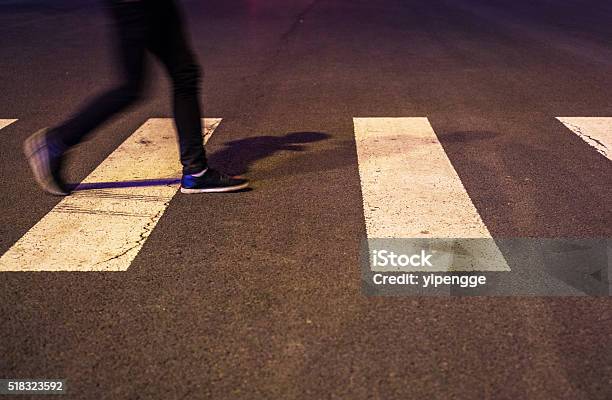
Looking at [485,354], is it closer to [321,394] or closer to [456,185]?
[321,394]

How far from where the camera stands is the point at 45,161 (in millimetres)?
4496

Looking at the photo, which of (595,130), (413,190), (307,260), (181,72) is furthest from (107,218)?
(595,130)

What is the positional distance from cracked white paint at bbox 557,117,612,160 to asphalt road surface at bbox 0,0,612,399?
125 mm

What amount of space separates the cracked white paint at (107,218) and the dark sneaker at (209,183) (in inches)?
4.6

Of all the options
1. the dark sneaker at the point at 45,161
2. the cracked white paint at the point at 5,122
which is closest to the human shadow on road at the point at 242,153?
the dark sneaker at the point at 45,161

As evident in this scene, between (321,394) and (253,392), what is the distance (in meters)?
0.24

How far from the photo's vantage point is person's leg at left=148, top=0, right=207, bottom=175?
427 cm

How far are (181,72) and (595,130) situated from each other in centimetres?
369

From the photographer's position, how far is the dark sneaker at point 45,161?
4.46 meters

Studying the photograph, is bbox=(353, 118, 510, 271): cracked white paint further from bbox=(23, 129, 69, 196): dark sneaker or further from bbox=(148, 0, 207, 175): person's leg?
bbox=(23, 129, 69, 196): dark sneaker

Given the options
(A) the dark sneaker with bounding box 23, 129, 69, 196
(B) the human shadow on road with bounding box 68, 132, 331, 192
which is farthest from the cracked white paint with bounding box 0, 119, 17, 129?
(A) the dark sneaker with bounding box 23, 129, 69, 196

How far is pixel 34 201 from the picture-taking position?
180 inches

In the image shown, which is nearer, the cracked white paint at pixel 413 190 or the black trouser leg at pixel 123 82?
the cracked white paint at pixel 413 190

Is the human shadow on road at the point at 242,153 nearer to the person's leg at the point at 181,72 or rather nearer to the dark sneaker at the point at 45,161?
the dark sneaker at the point at 45,161
